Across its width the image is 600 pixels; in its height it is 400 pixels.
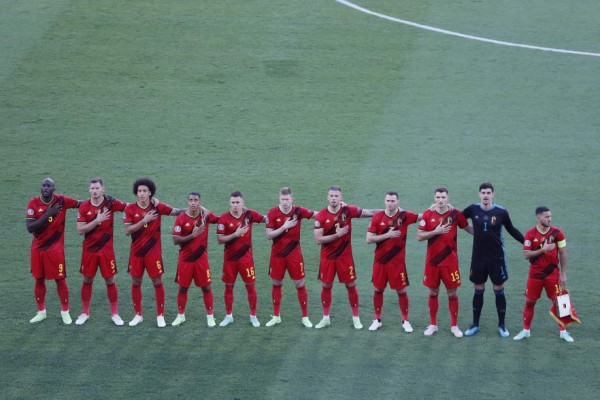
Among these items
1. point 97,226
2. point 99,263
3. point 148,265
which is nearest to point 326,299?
point 148,265

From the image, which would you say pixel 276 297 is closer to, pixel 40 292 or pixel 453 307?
pixel 453 307

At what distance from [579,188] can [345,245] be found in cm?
574

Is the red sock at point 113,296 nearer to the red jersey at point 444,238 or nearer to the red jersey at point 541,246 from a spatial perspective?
the red jersey at point 444,238

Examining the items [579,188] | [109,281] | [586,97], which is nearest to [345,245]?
[109,281]

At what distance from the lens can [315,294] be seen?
1424 centimetres

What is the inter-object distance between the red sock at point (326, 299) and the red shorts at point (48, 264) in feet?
11.1

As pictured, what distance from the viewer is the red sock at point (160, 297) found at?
13.2m

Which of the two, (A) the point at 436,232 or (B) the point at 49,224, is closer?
(A) the point at 436,232

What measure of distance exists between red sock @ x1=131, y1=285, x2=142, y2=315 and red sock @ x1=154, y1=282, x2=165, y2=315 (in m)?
0.22

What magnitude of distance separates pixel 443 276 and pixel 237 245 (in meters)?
2.67

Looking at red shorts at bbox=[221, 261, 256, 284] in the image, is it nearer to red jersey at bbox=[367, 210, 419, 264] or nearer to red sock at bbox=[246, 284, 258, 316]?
red sock at bbox=[246, 284, 258, 316]

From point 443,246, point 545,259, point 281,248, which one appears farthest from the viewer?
point 281,248

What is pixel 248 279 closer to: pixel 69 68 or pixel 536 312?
pixel 536 312

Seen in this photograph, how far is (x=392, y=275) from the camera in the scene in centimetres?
1295
